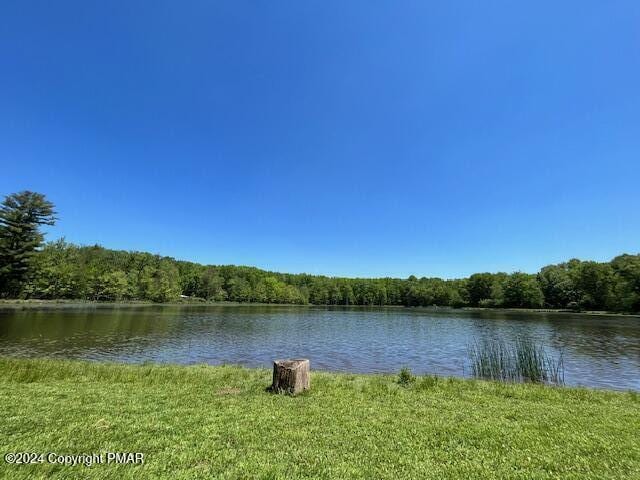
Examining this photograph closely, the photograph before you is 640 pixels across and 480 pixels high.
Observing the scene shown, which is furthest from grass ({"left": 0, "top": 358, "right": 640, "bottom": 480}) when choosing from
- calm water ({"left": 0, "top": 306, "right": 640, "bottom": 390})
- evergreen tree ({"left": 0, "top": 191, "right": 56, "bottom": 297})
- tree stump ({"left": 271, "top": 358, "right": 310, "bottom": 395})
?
evergreen tree ({"left": 0, "top": 191, "right": 56, "bottom": 297})

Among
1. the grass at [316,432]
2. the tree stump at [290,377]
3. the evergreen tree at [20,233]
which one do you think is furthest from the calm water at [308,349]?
the evergreen tree at [20,233]

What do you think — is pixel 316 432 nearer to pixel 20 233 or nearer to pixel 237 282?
pixel 20 233

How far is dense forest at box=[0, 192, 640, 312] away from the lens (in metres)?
53.8

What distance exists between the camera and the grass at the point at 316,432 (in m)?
4.61

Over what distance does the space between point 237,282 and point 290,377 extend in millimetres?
124691

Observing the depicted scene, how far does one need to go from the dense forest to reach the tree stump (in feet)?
201

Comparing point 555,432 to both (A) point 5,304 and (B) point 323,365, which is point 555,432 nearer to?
(B) point 323,365

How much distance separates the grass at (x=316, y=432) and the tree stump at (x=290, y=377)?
0.47 meters

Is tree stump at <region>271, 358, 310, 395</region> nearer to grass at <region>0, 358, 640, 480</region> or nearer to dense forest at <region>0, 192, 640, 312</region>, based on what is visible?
grass at <region>0, 358, 640, 480</region>

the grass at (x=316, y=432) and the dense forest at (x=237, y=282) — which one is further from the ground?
the dense forest at (x=237, y=282)

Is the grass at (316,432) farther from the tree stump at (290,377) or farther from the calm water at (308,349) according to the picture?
the calm water at (308,349)

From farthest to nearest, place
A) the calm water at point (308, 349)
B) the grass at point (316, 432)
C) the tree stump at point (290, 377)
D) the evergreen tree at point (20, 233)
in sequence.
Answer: the evergreen tree at point (20, 233)
the calm water at point (308, 349)
the tree stump at point (290, 377)
the grass at point (316, 432)

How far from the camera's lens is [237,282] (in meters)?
129

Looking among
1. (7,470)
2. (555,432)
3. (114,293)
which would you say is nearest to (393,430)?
(555,432)
